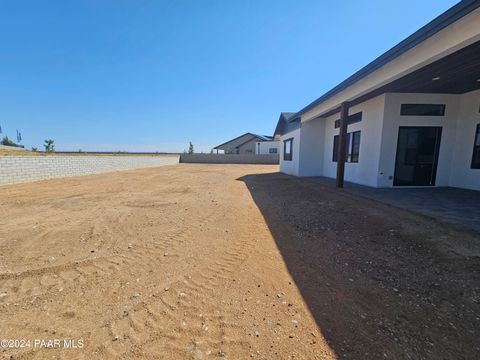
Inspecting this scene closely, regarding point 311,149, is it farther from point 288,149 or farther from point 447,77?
point 447,77

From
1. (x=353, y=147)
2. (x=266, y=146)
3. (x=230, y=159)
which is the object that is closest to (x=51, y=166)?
(x=353, y=147)

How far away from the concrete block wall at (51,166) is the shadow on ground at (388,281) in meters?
11.5

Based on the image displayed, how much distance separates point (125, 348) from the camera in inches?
62.9

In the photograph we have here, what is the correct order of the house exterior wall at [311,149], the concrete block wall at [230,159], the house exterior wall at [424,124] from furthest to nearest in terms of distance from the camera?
the concrete block wall at [230,159] → the house exterior wall at [311,149] → the house exterior wall at [424,124]

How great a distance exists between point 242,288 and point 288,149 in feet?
45.8

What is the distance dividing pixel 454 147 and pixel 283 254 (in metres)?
8.55

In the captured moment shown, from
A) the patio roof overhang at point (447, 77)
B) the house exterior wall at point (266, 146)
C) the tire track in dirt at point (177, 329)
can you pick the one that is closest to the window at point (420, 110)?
the patio roof overhang at point (447, 77)

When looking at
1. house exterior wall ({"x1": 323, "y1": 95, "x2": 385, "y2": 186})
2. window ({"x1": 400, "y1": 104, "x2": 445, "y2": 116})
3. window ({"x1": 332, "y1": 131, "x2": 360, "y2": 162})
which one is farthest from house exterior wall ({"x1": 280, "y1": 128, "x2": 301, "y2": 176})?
window ({"x1": 400, "y1": 104, "x2": 445, "y2": 116})

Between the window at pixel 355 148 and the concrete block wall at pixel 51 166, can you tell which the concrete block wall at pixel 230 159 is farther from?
the window at pixel 355 148

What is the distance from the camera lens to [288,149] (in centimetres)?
1539

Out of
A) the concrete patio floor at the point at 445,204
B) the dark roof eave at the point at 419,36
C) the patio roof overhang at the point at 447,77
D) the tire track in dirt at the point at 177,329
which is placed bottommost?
the tire track in dirt at the point at 177,329

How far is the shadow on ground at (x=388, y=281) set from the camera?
164 centimetres

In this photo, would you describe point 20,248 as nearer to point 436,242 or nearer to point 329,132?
point 436,242

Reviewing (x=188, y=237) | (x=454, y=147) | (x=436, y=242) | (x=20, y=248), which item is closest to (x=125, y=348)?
(x=188, y=237)
